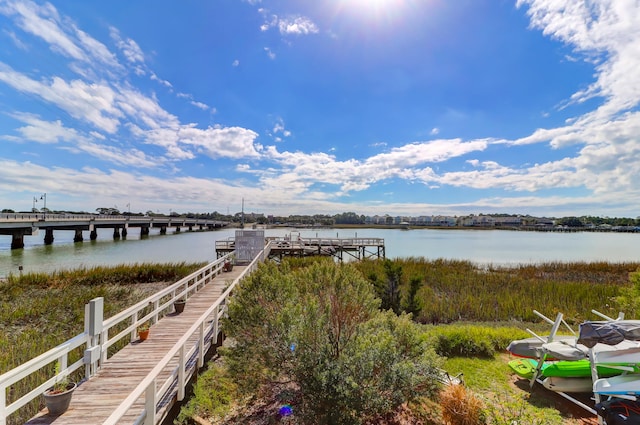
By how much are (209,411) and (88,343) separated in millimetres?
2298

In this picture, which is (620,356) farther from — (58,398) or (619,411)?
(58,398)

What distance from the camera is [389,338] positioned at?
12.2ft

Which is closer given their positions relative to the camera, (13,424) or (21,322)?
(13,424)

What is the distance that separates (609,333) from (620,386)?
2.46ft

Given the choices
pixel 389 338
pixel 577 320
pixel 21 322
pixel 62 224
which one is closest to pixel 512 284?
pixel 577 320

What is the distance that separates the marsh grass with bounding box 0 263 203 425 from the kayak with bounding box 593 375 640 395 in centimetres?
909

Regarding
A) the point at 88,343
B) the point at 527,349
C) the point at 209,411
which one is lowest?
the point at 209,411

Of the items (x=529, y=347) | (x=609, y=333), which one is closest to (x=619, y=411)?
(x=609, y=333)

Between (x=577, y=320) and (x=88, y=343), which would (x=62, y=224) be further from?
(x=577, y=320)

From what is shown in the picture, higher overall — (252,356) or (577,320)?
(252,356)

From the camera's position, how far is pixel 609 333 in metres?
4.57

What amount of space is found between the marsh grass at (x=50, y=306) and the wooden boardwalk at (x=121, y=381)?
113 centimetres

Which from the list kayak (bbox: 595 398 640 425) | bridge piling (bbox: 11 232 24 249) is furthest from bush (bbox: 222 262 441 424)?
bridge piling (bbox: 11 232 24 249)

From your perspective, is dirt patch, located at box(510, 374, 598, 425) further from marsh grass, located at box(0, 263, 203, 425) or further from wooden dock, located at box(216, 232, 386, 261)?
wooden dock, located at box(216, 232, 386, 261)
